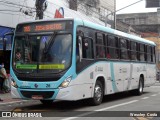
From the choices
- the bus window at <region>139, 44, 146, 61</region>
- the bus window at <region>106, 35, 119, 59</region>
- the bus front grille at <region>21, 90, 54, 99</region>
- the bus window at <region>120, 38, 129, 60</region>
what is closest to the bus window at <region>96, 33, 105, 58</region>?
the bus window at <region>106, 35, 119, 59</region>

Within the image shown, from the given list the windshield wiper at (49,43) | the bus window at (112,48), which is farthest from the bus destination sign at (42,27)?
the bus window at (112,48)

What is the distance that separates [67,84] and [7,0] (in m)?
9.60

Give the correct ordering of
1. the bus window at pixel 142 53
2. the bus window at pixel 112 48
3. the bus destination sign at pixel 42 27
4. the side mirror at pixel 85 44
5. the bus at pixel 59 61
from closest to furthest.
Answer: the bus at pixel 59 61 → the bus destination sign at pixel 42 27 → the side mirror at pixel 85 44 → the bus window at pixel 112 48 → the bus window at pixel 142 53

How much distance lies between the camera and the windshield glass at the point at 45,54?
12117 millimetres

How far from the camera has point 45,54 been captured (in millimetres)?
12273

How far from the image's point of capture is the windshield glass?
477 inches

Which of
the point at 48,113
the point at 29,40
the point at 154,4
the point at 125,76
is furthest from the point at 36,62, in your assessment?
the point at 154,4

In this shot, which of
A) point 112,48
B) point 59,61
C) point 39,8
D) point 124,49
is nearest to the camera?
point 59,61

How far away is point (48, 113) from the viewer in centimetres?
1180

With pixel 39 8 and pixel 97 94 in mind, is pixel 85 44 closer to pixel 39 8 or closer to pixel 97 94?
pixel 97 94

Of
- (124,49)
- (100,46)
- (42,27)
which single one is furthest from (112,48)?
(42,27)

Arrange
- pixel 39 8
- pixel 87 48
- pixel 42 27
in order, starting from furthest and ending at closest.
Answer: pixel 39 8 < pixel 87 48 < pixel 42 27

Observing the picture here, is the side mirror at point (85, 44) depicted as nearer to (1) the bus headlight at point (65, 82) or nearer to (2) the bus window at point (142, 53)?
(1) the bus headlight at point (65, 82)

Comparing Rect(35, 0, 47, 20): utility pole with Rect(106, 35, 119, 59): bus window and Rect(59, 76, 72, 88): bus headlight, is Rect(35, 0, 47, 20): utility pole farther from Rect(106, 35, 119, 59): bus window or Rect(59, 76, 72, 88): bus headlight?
Rect(59, 76, 72, 88): bus headlight
